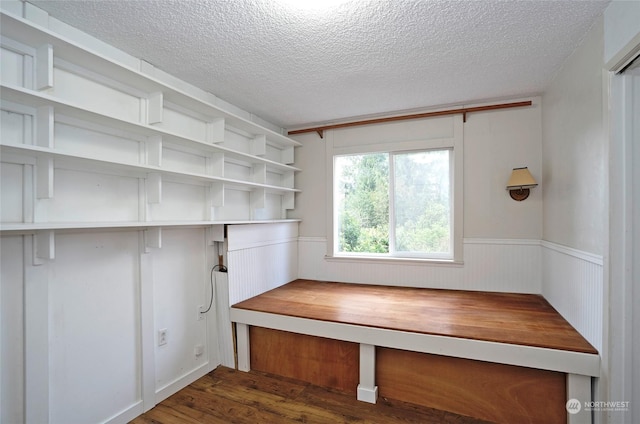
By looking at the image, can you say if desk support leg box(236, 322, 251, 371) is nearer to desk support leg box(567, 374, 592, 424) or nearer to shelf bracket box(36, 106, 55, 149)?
shelf bracket box(36, 106, 55, 149)

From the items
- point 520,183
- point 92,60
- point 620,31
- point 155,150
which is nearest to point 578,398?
point 520,183

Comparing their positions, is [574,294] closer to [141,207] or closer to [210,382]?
[210,382]

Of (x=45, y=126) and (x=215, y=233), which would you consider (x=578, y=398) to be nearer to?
(x=215, y=233)

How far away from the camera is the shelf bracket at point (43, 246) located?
1514 mm

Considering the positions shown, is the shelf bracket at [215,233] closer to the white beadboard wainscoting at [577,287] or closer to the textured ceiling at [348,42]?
the textured ceiling at [348,42]

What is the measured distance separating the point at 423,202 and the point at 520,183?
88cm

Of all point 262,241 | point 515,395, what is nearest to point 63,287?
point 262,241

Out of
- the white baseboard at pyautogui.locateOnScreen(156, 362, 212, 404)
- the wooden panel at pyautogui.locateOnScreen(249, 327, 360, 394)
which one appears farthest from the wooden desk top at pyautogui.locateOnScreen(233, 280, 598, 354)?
the white baseboard at pyautogui.locateOnScreen(156, 362, 212, 404)

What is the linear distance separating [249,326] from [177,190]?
1.31 metres

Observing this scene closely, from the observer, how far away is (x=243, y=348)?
2.62 metres

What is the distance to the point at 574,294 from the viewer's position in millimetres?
2062

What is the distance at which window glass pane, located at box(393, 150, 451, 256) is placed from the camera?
3145mm

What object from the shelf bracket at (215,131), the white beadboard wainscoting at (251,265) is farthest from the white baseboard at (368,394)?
the shelf bracket at (215,131)

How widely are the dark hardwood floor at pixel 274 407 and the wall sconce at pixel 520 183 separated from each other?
6.25ft
